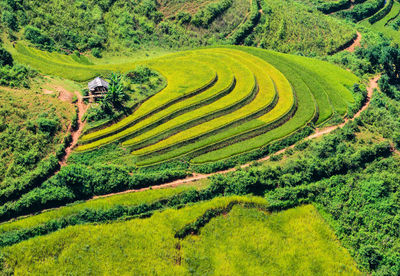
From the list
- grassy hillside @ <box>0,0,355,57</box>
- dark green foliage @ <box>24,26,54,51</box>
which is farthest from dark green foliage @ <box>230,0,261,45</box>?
dark green foliage @ <box>24,26,54,51</box>

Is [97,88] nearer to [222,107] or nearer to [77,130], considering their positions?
[77,130]

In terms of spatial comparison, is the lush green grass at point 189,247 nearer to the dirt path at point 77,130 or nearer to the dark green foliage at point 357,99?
the dirt path at point 77,130

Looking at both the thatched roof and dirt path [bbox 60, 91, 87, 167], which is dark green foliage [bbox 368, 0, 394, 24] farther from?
dirt path [bbox 60, 91, 87, 167]

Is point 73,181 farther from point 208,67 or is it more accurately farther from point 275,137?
point 208,67

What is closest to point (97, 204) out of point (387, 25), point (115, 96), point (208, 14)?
point (115, 96)

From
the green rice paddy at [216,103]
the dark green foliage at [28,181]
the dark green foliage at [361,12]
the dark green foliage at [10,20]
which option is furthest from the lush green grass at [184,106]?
the dark green foliage at [361,12]

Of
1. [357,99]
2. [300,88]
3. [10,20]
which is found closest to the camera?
[357,99]
